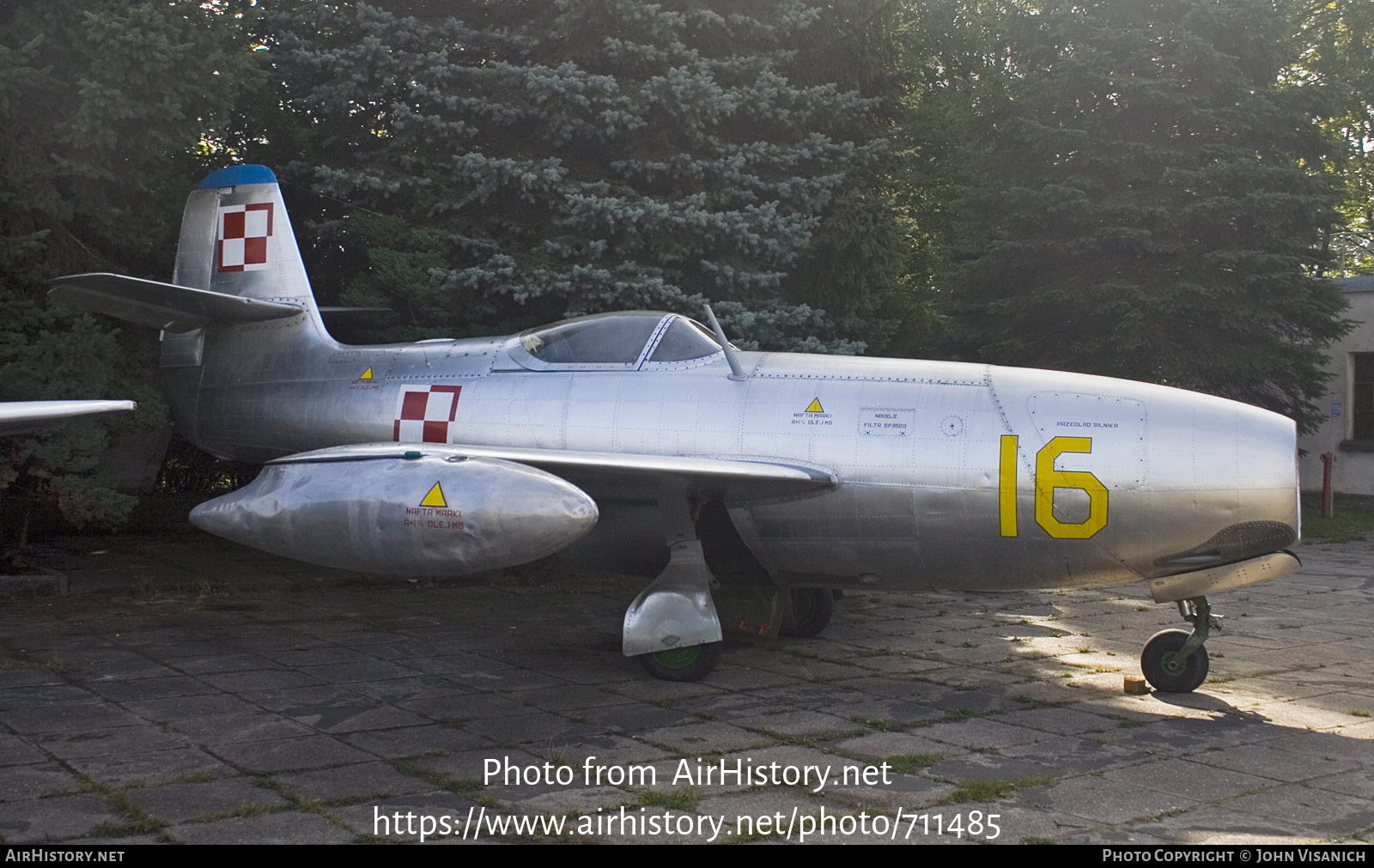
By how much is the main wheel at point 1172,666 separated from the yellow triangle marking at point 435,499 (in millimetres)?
4255

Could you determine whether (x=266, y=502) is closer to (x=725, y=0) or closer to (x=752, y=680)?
(x=752, y=680)

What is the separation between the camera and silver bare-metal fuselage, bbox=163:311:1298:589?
6.41 m

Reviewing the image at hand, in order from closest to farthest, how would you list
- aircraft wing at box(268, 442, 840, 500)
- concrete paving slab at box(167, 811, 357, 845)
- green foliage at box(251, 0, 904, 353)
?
concrete paving slab at box(167, 811, 357, 845)
aircraft wing at box(268, 442, 840, 500)
green foliage at box(251, 0, 904, 353)

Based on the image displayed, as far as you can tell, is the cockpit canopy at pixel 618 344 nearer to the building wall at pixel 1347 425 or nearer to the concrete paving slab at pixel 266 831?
the concrete paving slab at pixel 266 831

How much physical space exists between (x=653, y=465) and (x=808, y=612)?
8.14ft

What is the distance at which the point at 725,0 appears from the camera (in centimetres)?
1170

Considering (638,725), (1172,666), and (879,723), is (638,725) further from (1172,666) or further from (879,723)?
(1172,666)

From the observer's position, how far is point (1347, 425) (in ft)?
68.7

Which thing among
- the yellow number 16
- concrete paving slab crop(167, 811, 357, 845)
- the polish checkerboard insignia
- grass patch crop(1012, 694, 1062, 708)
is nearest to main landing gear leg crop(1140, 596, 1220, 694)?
grass patch crop(1012, 694, 1062, 708)

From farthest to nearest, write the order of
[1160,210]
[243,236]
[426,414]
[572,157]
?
1. [1160,210]
2. [572,157]
3. [243,236]
4. [426,414]

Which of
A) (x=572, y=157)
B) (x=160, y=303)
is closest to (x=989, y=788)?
(x=160, y=303)

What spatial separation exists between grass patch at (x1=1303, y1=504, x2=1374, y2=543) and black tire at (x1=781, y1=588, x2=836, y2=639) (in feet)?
33.8

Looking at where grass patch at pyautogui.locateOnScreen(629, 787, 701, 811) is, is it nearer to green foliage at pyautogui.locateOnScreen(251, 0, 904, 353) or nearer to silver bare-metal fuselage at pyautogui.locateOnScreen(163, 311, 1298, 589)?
silver bare-metal fuselage at pyautogui.locateOnScreen(163, 311, 1298, 589)

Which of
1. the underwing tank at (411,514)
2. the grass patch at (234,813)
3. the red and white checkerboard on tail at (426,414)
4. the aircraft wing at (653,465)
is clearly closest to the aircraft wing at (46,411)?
the underwing tank at (411,514)
